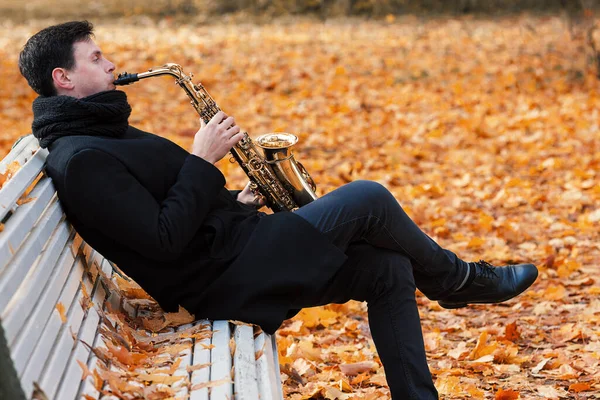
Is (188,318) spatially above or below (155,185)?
below

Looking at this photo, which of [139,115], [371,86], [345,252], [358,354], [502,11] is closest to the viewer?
[345,252]

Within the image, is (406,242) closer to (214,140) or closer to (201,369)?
(214,140)

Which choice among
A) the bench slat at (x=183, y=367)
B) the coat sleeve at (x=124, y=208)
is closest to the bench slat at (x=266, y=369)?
the bench slat at (x=183, y=367)

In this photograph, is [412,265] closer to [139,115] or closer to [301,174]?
[301,174]

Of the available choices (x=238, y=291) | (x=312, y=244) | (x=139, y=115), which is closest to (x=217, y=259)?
(x=238, y=291)

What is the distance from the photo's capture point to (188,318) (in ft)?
10.4

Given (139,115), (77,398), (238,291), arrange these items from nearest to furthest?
(77,398)
(238,291)
(139,115)

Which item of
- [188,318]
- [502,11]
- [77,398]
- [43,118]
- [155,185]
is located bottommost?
[502,11]

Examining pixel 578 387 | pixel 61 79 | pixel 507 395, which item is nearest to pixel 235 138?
pixel 61 79

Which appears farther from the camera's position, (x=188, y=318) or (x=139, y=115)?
(x=139, y=115)

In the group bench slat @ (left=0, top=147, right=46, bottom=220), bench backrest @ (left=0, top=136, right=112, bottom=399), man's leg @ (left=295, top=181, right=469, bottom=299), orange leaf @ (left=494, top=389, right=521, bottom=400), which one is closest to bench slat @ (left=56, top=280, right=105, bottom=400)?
bench backrest @ (left=0, top=136, right=112, bottom=399)

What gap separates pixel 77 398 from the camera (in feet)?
7.77

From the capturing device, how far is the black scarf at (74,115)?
3043 mm

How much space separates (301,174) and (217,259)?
44.9 inches
